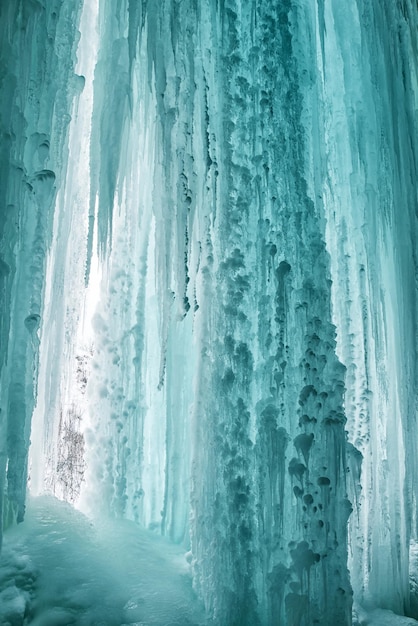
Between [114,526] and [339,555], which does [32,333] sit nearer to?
[114,526]

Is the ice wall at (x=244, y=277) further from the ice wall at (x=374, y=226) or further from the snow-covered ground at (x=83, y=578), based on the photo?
the ice wall at (x=374, y=226)

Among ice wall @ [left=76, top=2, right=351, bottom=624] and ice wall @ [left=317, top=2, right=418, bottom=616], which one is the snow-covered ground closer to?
ice wall @ [left=76, top=2, right=351, bottom=624]

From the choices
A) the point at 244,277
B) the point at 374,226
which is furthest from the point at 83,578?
the point at 374,226

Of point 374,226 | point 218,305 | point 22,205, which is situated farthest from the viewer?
point 374,226

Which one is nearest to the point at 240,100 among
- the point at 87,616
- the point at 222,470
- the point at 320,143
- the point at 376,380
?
the point at 320,143

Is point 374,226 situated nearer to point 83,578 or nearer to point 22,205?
point 22,205

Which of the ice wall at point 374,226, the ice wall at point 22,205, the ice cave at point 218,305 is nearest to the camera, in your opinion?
the ice wall at point 22,205

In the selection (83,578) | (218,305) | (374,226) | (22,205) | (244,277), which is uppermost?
(374,226)

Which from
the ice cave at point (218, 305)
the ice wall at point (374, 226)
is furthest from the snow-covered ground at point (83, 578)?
the ice wall at point (374, 226)
